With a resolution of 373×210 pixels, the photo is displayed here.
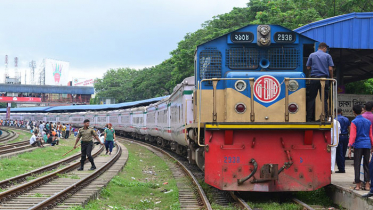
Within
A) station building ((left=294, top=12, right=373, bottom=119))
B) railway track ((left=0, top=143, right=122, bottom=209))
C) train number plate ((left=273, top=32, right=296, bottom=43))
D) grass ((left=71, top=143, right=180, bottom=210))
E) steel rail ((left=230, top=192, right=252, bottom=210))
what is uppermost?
station building ((left=294, top=12, right=373, bottom=119))

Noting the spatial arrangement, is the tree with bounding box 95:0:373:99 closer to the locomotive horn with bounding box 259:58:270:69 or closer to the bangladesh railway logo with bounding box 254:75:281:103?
the locomotive horn with bounding box 259:58:270:69

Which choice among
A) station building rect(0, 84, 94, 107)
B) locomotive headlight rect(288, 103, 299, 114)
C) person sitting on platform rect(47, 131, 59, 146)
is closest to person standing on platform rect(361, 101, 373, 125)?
locomotive headlight rect(288, 103, 299, 114)

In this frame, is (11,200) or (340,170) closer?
(11,200)

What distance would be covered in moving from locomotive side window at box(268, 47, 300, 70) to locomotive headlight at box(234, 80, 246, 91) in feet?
3.74

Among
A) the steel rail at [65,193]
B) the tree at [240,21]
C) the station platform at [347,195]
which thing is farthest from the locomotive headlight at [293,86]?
the tree at [240,21]

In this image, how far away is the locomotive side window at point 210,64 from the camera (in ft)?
29.8

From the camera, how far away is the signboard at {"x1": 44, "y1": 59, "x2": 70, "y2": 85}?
391ft

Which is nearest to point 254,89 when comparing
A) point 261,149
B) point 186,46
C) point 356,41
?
point 261,149

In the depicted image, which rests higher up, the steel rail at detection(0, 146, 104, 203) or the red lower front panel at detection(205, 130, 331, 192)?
the red lower front panel at detection(205, 130, 331, 192)

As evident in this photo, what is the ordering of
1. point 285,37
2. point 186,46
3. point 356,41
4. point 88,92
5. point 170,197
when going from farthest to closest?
point 88,92
point 186,46
point 356,41
point 170,197
point 285,37

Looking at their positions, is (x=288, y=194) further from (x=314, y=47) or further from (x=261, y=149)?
(x=314, y=47)

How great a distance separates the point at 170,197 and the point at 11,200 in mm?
3487

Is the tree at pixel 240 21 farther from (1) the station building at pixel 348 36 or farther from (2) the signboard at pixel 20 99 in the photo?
(2) the signboard at pixel 20 99

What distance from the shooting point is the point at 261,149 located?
800cm
